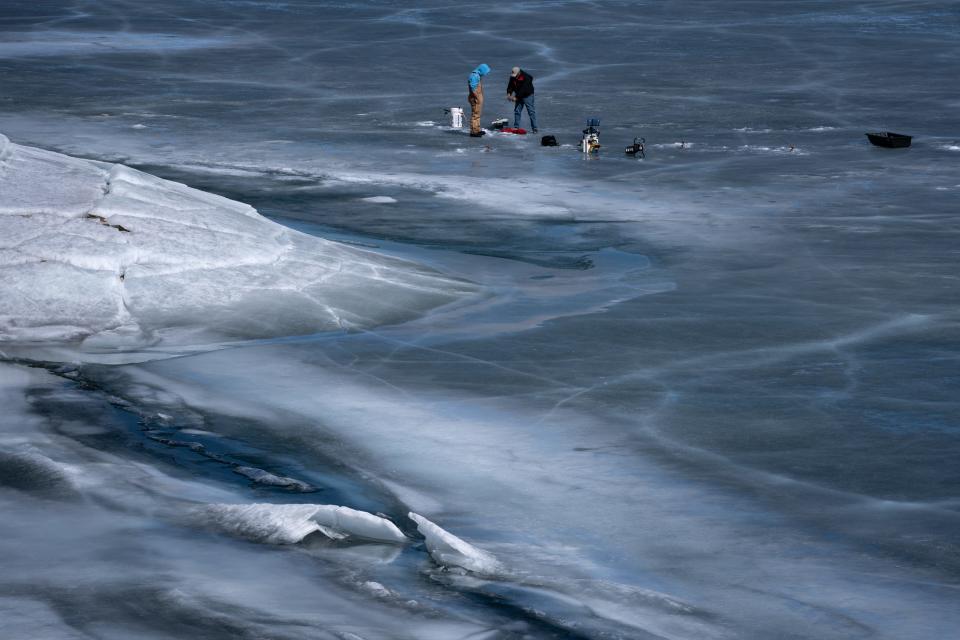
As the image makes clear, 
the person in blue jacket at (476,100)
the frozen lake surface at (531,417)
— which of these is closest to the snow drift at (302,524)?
the frozen lake surface at (531,417)

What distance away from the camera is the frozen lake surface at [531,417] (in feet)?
18.6

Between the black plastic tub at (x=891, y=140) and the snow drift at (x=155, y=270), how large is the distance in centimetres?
940

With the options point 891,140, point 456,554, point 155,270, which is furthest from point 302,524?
point 891,140

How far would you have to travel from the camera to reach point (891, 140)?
1817 cm

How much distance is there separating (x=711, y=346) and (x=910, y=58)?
2134 cm

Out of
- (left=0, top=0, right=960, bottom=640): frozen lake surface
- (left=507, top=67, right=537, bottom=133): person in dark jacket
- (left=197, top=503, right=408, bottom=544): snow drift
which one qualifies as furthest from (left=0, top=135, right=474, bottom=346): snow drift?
(left=507, top=67, right=537, bottom=133): person in dark jacket

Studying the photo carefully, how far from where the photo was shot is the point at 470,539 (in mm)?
6301

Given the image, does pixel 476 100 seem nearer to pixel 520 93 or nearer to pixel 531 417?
pixel 520 93

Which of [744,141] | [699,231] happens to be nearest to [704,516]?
[699,231]

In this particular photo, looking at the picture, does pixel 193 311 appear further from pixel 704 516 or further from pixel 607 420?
pixel 704 516

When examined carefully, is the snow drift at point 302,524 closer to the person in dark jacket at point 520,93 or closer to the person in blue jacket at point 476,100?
the person in blue jacket at point 476,100

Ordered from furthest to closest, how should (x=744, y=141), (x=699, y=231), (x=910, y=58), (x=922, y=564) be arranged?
(x=910, y=58) → (x=744, y=141) → (x=699, y=231) → (x=922, y=564)

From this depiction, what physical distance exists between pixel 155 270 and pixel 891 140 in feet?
38.7

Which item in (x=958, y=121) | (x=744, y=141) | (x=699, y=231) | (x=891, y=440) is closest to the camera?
(x=891, y=440)
